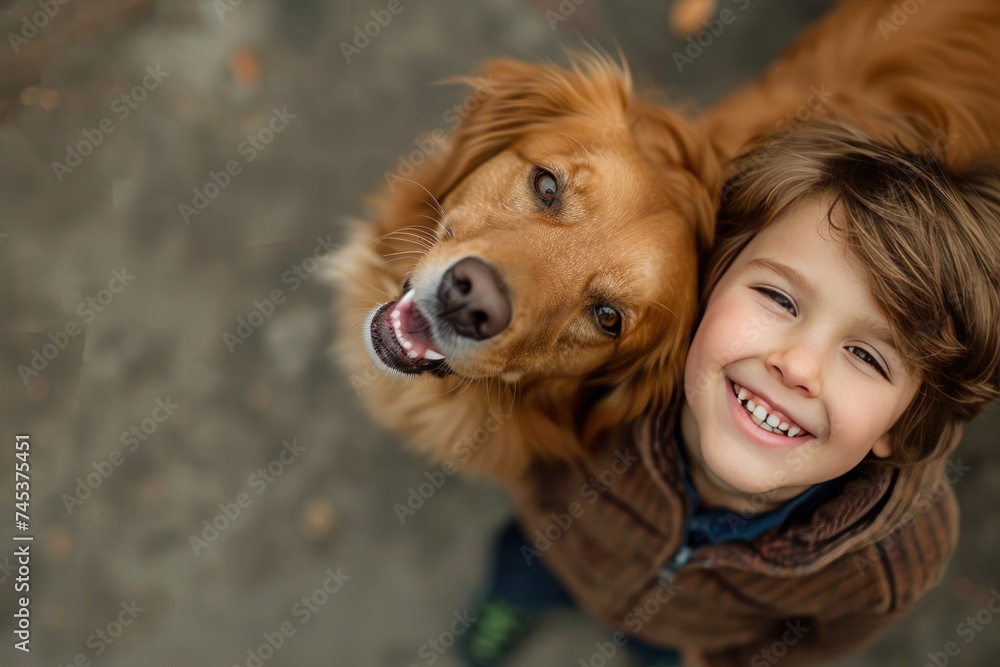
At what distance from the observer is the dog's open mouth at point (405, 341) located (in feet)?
7.09

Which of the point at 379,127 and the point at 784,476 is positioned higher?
the point at 379,127

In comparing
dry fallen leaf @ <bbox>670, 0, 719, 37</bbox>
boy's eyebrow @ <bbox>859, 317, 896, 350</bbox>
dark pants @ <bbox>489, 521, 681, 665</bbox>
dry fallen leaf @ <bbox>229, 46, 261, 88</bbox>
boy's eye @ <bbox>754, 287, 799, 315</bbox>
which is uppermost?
dry fallen leaf @ <bbox>670, 0, 719, 37</bbox>

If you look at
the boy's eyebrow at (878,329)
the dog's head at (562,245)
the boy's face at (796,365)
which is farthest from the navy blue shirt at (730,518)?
the boy's eyebrow at (878,329)

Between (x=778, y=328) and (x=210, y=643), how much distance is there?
9.84ft

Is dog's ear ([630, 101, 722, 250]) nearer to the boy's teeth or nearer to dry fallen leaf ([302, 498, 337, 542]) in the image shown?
the boy's teeth

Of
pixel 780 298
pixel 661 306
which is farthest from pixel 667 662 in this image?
pixel 780 298

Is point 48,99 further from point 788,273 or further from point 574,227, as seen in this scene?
point 788,273

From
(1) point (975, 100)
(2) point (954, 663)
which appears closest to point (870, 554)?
(1) point (975, 100)

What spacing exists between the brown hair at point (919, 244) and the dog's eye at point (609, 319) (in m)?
0.39

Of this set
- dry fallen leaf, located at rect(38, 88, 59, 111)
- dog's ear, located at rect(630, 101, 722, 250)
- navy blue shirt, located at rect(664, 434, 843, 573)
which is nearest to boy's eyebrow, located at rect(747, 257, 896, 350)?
dog's ear, located at rect(630, 101, 722, 250)

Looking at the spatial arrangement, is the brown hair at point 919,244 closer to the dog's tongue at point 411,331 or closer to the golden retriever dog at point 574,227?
the golden retriever dog at point 574,227

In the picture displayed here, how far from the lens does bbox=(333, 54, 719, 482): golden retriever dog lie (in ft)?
6.40

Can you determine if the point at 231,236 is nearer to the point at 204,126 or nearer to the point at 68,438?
the point at 204,126

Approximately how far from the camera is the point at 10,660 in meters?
3.20
